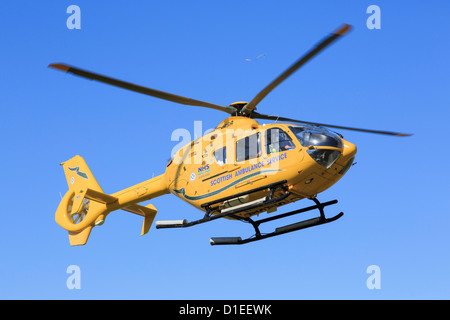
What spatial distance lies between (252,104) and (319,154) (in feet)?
10.5

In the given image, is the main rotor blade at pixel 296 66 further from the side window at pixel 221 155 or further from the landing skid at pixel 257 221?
the landing skid at pixel 257 221

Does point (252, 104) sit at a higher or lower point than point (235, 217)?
higher

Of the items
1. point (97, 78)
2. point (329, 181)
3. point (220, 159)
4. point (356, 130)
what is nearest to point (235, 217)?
point (220, 159)

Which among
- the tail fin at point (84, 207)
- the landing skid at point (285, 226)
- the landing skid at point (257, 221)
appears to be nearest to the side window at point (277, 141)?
the landing skid at point (257, 221)

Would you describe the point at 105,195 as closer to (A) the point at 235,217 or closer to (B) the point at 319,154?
(A) the point at 235,217

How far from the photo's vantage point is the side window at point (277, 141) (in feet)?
54.7

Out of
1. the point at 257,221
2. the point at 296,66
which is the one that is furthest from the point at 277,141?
the point at 257,221

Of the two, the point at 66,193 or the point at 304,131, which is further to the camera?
the point at 66,193

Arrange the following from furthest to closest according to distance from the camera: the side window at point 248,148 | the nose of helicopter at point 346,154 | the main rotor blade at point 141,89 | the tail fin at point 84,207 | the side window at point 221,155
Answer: the tail fin at point 84,207
the side window at point 221,155
the side window at point 248,148
the nose of helicopter at point 346,154
the main rotor blade at point 141,89

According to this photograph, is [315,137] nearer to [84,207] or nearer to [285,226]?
[285,226]

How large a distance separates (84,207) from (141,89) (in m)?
7.58

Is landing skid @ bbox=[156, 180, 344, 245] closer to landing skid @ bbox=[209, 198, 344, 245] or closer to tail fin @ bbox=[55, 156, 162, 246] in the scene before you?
landing skid @ bbox=[209, 198, 344, 245]

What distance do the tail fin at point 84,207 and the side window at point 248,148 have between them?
570 centimetres

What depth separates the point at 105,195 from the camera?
21375 millimetres
